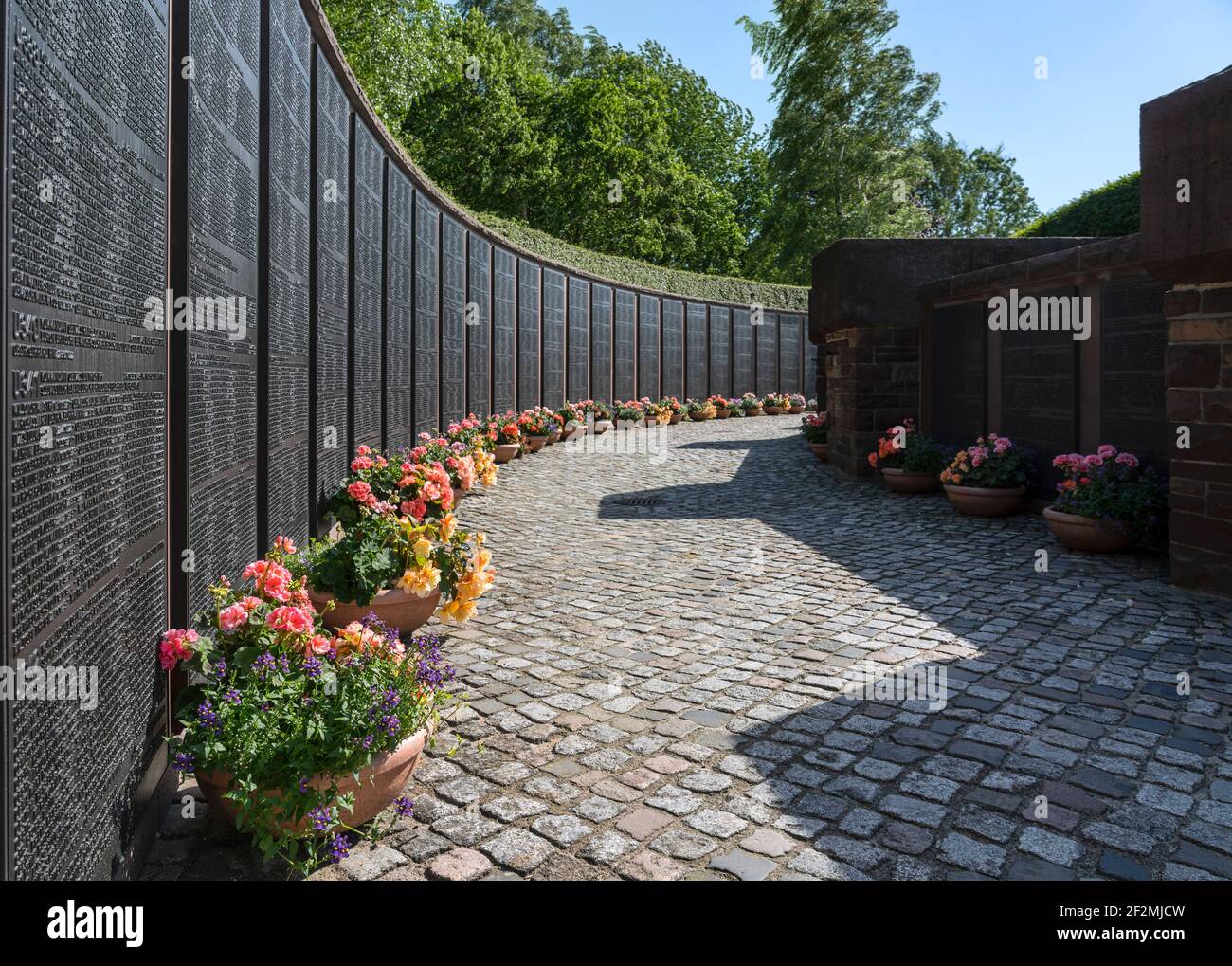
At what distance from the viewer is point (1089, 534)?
764cm

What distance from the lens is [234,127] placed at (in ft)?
14.4

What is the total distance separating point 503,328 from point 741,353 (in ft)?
41.0

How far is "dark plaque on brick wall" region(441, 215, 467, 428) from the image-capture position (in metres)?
12.1

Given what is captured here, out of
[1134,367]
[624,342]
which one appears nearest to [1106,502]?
[1134,367]

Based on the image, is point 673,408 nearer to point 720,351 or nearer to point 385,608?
point 720,351

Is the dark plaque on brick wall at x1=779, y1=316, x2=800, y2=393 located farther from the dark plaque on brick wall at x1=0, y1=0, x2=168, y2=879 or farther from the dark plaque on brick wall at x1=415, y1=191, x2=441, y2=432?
the dark plaque on brick wall at x1=0, y1=0, x2=168, y2=879

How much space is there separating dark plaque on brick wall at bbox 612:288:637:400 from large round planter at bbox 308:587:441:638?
1710 centimetres

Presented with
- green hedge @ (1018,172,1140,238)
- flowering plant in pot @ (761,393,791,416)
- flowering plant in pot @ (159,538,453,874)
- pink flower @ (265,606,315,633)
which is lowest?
flowering plant in pot @ (159,538,453,874)

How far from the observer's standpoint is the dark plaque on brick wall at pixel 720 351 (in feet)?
85.3

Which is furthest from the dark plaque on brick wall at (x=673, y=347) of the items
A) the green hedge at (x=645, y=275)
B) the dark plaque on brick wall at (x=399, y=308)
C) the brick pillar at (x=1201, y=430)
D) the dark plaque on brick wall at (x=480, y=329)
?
the brick pillar at (x=1201, y=430)

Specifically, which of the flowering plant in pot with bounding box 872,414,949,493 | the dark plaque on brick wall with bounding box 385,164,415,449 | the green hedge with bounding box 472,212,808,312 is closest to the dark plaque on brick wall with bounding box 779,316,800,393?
the green hedge with bounding box 472,212,808,312

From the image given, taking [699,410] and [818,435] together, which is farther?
[699,410]

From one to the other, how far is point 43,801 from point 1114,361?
8.65 meters

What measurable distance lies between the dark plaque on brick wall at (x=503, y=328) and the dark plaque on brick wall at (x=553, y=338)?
184 cm
